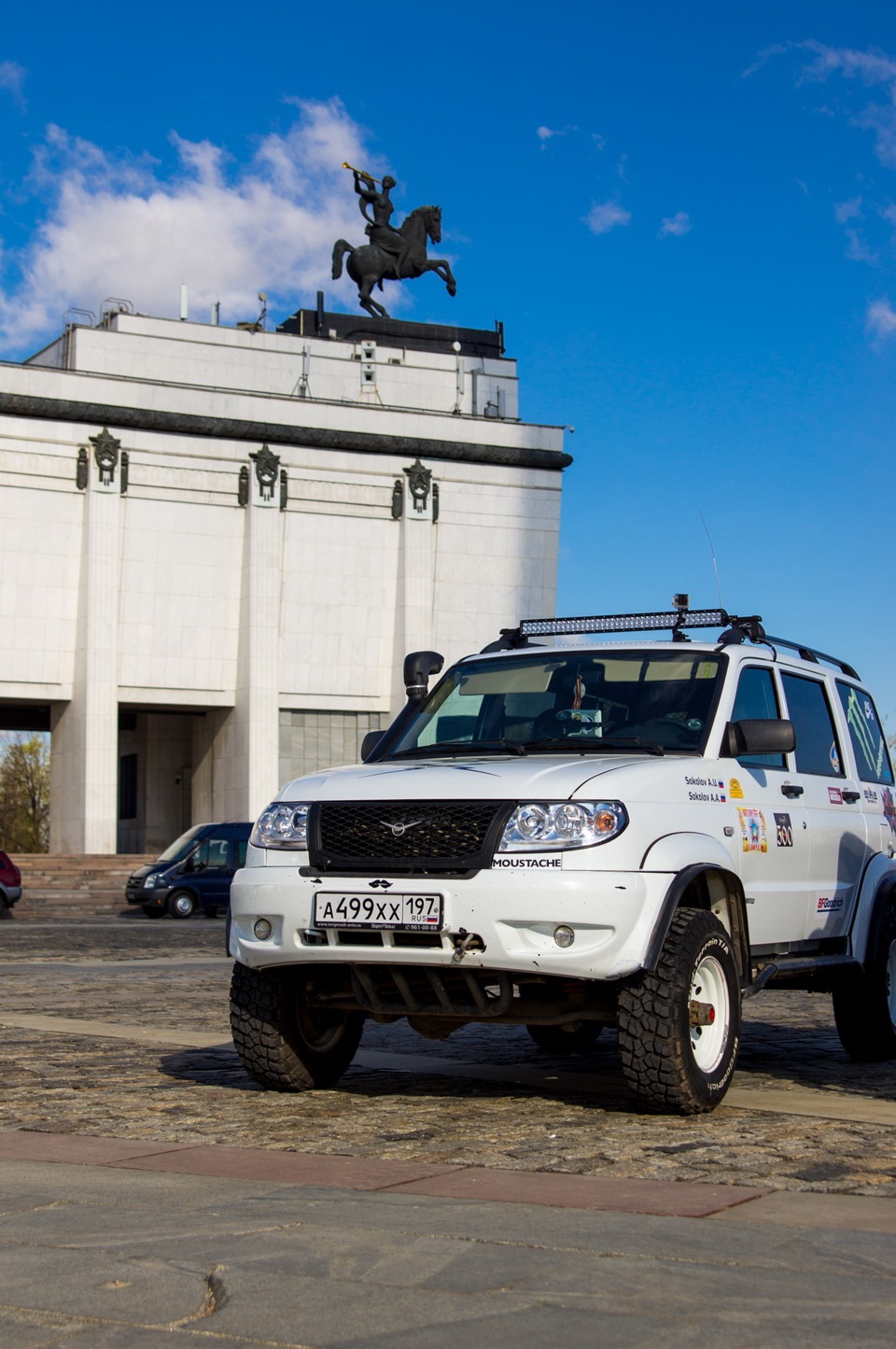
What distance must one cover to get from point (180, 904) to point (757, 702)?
105ft

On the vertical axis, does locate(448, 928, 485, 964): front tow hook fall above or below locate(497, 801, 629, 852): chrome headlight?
below

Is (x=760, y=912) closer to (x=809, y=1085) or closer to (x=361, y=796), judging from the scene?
(x=809, y=1085)

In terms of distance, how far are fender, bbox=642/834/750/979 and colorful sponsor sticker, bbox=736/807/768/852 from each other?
0.27m

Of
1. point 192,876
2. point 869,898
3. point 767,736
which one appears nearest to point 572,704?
point 767,736

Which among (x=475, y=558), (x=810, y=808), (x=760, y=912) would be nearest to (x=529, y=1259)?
(x=760, y=912)

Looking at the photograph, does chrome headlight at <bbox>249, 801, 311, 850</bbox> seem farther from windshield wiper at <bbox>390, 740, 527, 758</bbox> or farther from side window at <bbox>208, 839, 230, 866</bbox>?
side window at <bbox>208, 839, 230, 866</bbox>

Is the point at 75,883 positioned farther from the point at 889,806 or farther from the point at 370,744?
the point at 370,744

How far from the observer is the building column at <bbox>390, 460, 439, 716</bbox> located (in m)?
62.5

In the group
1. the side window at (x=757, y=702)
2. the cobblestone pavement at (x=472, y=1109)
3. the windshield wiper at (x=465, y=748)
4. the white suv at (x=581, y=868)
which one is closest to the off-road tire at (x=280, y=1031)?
the white suv at (x=581, y=868)

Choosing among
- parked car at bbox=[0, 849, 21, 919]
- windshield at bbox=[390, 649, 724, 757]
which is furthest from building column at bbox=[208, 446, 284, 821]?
windshield at bbox=[390, 649, 724, 757]

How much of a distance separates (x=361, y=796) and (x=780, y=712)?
255 centimetres

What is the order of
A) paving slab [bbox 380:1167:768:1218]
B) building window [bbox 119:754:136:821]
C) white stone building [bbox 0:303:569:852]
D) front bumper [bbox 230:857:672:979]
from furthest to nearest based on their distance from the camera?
building window [bbox 119:754:136:821]
white stone building [bbox 0:303:569:852]
front bumper [bbox 230:857:672:979]
paving slab [bbox 380:1167:768:1218]

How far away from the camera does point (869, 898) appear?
30.1 ft

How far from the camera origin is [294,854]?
7.39m
